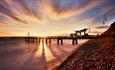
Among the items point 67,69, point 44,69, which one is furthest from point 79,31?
point 67,69

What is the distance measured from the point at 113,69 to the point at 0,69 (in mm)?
17989

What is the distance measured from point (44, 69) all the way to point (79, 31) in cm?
5299

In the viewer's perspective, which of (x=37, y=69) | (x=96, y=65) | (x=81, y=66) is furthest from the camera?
(x=37, y=69)

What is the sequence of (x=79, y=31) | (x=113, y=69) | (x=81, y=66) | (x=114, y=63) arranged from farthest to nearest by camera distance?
(x=79, y=31)
(x=81, y=66)
(x=114, y=63)
(x=113, y=69)

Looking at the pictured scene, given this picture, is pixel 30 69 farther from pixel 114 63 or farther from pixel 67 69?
pixel 114 63

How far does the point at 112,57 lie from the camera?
1332cm

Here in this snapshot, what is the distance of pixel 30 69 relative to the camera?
22.4 meters

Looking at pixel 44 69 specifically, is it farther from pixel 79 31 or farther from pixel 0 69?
pixel 79 31

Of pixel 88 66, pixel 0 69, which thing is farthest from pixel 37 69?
pixel 88 66

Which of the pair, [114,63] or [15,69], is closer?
[114,63]

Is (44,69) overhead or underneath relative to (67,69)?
underneath

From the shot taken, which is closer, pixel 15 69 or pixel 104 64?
pixel 104 64

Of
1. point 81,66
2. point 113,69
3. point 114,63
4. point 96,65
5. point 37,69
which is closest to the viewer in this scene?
point 113,69

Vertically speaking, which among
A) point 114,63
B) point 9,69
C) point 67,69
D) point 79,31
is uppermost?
point 79,31
